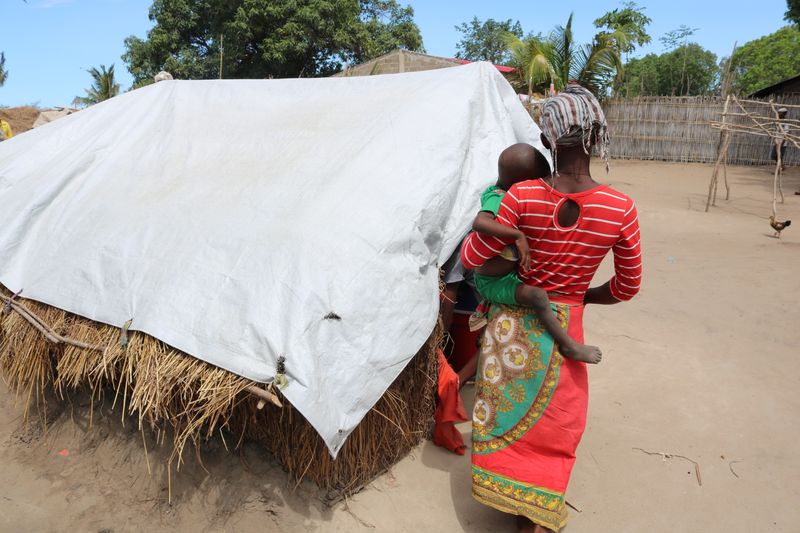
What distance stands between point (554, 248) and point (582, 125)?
16.7 inches

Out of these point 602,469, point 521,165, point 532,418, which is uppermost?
point 521,165

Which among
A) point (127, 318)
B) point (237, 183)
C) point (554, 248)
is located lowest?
point (127, 318)

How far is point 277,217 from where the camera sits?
235cm

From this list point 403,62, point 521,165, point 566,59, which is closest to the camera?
point 521,165

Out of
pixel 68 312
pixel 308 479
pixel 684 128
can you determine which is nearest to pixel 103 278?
pixel 68 312

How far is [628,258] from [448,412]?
1.15 m

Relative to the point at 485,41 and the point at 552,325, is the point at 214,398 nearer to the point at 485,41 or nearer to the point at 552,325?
the point at 552,325

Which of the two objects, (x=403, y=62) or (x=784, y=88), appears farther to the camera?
(x=784, y=88)

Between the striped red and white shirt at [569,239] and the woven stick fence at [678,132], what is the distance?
48.5 ft

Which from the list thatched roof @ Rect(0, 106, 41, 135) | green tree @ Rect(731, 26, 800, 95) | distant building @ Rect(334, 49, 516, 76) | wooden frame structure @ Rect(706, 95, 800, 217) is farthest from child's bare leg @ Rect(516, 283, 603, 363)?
green tree @ Rect(731, 26, 800, 95)

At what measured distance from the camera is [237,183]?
108 inches

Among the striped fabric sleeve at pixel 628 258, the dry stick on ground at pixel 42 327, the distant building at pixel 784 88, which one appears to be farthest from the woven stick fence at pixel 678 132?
the dry stick on ground at pixel 42 327

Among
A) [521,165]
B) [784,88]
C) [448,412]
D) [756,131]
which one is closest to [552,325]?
[521,165]

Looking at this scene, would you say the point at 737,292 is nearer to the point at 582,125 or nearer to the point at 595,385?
the point at 595,385
